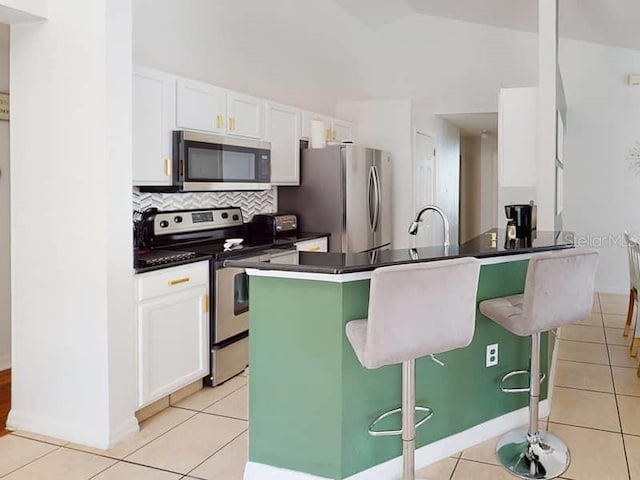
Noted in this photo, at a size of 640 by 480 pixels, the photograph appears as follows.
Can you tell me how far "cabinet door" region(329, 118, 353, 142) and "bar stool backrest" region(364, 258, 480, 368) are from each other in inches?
146

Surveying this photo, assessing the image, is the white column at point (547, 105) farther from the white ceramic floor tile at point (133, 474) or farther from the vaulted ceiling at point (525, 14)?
the white ceramic floor tile at point (133, 474)

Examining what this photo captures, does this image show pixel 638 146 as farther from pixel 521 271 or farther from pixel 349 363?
pixel 349 363

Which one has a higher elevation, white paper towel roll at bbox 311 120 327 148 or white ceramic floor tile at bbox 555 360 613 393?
white paper towel roll at bbox 311 120 327 148

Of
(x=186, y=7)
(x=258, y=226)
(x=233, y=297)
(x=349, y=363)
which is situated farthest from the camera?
(x=258, y=226)

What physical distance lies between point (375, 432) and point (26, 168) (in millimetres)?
2157

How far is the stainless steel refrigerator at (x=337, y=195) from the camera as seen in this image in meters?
5.06

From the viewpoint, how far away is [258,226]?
470cm

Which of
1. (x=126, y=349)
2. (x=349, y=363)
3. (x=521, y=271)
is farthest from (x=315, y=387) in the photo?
(x=521, y=271)

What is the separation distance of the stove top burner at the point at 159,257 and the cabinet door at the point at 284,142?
4.98ft

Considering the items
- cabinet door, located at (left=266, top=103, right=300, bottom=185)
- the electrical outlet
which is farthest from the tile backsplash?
the electrical outlet

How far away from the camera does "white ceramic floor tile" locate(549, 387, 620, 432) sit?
120 inches

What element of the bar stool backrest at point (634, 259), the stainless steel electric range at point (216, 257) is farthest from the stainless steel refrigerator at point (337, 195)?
the bar stool backrest at point (634, 259)

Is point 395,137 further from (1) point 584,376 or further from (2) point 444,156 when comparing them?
(1) point 584,376

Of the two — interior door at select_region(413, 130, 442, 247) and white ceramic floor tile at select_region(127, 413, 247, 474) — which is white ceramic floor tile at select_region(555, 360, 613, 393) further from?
interior door at select_region(413, 130, 442, 247)
